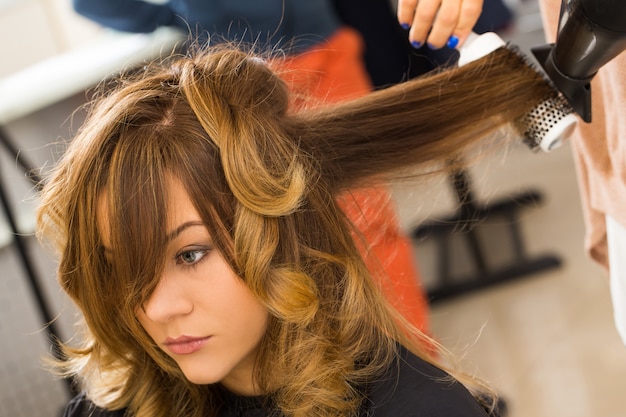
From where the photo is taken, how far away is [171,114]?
0.95 meters

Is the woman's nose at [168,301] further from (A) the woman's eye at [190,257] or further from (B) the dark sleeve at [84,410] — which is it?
(B) the dark sleeve at [84,410]

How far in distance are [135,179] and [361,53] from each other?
4.86 feet

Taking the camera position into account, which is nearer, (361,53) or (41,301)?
(41,301)

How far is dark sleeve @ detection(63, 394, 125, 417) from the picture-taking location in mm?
1131

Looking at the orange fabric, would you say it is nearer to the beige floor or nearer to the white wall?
the beige floor

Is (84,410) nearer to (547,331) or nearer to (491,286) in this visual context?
(547,331)

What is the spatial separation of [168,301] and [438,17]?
1.43ft

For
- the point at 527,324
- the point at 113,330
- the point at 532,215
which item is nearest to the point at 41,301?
the point at 113,330

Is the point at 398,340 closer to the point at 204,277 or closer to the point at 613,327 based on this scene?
the point at 204,277

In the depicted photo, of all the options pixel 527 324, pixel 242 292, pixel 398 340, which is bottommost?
pixel 527 324

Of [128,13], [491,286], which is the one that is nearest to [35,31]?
[128,13]

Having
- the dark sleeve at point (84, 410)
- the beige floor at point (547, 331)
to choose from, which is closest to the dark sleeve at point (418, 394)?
the dark sleeve at point (84, 410)

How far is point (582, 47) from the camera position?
34.5 inches

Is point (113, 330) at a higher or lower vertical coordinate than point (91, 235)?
lower
